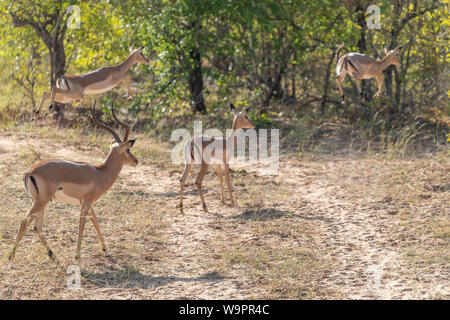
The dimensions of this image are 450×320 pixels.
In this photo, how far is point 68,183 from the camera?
6.01 m

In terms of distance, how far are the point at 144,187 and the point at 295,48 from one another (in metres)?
4.57

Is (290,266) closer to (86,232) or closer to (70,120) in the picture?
(86,232)

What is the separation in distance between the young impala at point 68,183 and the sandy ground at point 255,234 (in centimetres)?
43

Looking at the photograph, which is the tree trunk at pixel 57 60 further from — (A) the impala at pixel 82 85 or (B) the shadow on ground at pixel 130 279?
(B) the shadow on ground at pixel 130 279

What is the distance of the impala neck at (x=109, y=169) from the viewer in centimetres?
638

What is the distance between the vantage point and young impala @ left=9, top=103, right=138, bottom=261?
19.1 feet

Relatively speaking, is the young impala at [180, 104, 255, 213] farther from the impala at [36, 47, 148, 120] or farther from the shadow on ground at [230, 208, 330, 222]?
the impala at [36, 47, 148, 120]

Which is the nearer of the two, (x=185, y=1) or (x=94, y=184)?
(x=94, y=184)

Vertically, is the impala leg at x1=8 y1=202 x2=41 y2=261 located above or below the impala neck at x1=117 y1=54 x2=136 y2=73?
below

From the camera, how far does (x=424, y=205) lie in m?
8.07

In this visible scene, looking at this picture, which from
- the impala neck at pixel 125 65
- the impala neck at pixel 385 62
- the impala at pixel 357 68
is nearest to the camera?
the impala at pixel 357 68

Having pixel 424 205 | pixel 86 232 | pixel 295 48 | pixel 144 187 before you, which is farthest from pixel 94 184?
pixel 295 48

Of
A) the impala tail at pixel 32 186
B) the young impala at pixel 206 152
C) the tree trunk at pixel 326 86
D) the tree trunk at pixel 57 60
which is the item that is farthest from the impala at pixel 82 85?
the tree trunk at pixel 326 86

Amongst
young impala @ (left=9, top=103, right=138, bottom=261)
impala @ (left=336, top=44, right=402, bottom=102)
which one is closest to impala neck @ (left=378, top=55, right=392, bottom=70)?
impala @ (left=336, top=44, right=402, bottom=102)
